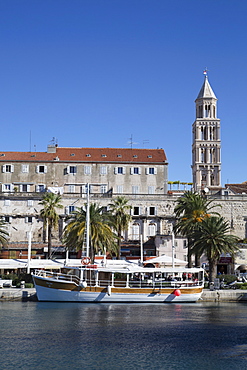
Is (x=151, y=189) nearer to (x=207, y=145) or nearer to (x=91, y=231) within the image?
(x=91, y=231)

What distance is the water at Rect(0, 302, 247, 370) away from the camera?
26062 mm

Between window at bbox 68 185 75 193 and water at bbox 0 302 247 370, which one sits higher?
window at bbox 68 185 75 193

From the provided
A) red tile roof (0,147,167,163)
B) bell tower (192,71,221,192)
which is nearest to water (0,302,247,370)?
red tile roof (0,147,167,163)

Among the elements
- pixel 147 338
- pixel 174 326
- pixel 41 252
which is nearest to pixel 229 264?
pixel 41 252

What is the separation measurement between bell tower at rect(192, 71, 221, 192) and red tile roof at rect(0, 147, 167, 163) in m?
39.9

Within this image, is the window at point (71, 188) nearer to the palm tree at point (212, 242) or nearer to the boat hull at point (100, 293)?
the palm tree at point (212, 242)

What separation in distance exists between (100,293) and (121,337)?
1784 cm

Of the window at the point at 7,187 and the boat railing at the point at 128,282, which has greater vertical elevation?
the window at the point at 7,187

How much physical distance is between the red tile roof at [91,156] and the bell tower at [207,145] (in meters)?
39.9

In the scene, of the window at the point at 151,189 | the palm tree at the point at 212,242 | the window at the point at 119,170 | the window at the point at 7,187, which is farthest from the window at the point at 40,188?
the palm tree at the point at 212,242

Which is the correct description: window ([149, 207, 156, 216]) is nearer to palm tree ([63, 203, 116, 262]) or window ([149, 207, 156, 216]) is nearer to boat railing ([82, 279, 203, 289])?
palm tree ([63, 203, 116, 262])

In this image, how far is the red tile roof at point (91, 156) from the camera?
88.3m

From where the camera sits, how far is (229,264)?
74750mm

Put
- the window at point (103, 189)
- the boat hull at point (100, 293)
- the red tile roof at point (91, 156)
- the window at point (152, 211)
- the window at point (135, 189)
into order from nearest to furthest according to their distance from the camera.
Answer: the boat hull at point (100, 293) < the window at point (152, 211) < the window at point (135, 189) < the window at point (103, 189) < the red tile roof at point (91, 156)
